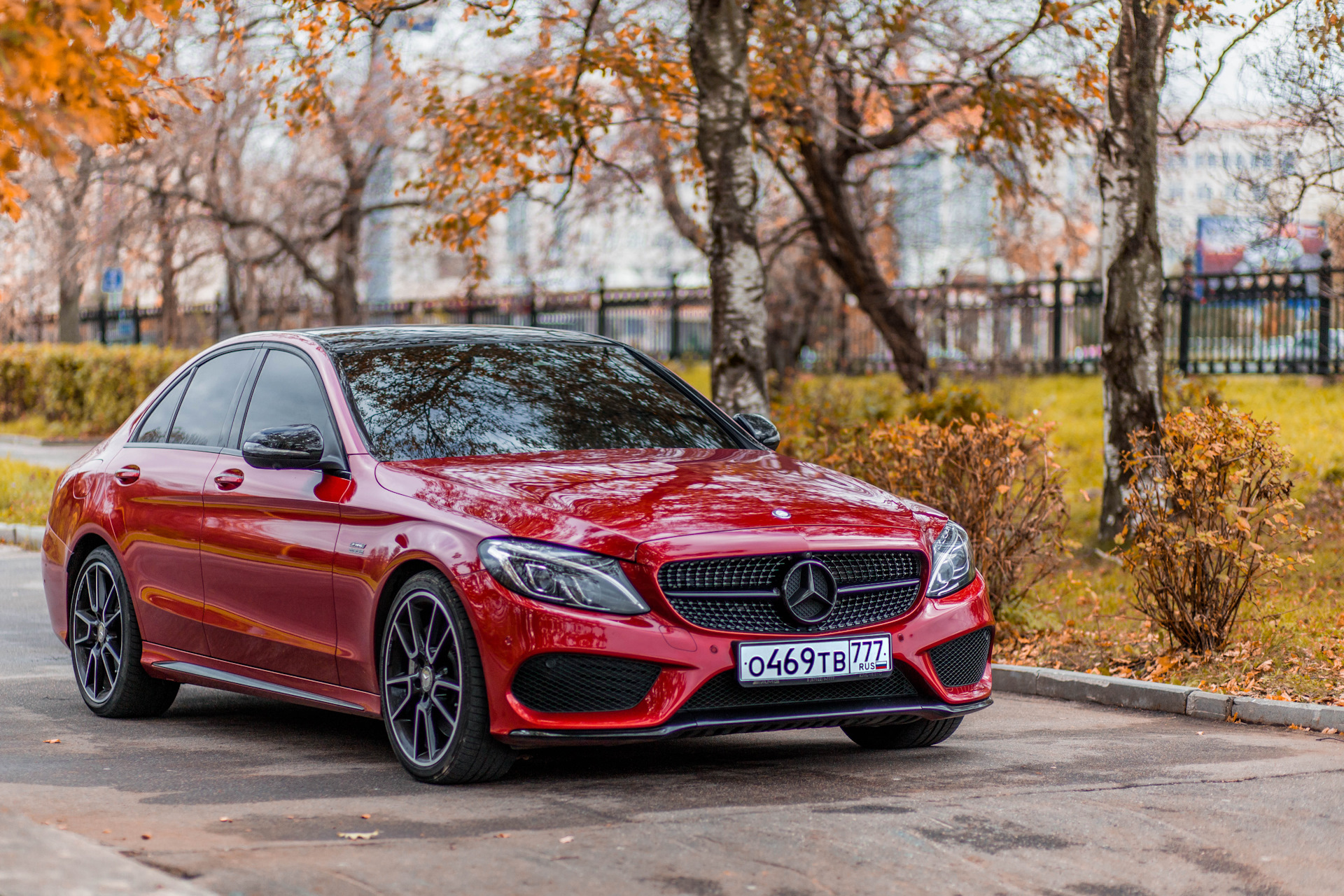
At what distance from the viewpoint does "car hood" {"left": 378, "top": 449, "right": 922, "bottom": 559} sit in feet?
18.5

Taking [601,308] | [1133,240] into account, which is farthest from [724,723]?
[601,308]

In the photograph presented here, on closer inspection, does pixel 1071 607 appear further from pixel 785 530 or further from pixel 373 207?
pixel 373 207

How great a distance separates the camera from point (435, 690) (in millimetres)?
5824

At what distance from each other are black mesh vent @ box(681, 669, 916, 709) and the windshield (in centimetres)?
137

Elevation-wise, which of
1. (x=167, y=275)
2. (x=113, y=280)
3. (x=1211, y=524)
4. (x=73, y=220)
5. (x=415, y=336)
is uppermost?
(x=73, y=220)

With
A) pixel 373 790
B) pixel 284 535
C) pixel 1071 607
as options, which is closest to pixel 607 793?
pixel 373 790

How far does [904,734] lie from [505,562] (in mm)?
1994

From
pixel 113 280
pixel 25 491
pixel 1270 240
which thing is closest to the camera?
pixel 1270 240

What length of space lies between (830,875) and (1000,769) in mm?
1806

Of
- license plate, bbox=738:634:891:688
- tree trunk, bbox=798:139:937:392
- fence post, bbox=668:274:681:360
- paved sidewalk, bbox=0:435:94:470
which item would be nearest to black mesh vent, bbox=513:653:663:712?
license plate, bbox=738:634:891:688

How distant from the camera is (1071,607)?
1095 centimetres

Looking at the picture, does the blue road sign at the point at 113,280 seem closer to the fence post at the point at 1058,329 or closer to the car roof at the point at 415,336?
the fence post at the point at 1058,329

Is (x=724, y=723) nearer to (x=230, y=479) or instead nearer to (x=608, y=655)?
(x=608, y=655)

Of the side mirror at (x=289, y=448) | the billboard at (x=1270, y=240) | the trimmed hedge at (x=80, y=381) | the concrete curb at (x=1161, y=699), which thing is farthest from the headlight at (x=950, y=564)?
the trimmed hedge at (x=80, y=381)
